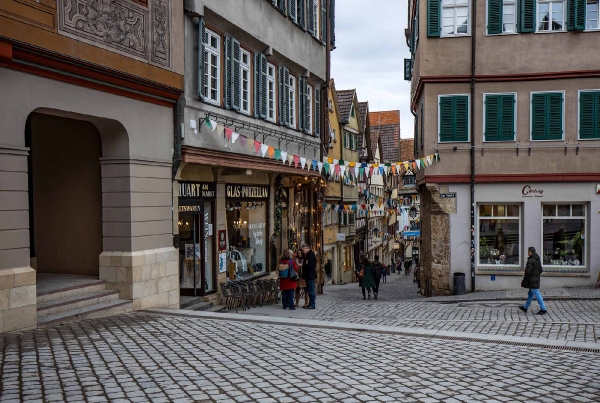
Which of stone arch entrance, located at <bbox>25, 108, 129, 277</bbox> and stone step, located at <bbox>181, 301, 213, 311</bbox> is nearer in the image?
stone arch entrance, located at <bbox>25, 108, 129, 277</bbox>

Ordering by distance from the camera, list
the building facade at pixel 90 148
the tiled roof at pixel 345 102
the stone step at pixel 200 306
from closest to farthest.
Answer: the building facade at pixel 90 148 < the stone step at pixel 200 306 < the tiled roof at pixel 345 102

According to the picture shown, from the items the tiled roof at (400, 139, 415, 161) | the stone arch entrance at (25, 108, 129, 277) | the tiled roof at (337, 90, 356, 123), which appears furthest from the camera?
the tiled roof at (400, 139, 415, 161)

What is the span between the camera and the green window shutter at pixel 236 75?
16062mm

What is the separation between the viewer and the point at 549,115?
19.6 m

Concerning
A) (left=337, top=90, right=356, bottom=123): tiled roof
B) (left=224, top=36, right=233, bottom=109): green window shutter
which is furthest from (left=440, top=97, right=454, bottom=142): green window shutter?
(left=337, top=90, right=356, bottom=123): tiled roof

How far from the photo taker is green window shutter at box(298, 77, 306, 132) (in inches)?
855

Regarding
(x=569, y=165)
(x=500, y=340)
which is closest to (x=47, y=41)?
(x=500, y=340)

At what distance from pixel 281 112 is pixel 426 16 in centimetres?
582

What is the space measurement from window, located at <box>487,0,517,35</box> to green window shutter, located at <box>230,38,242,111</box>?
337 inches

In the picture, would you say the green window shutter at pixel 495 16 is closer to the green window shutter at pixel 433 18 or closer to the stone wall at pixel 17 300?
the green window shutter at pixel 433 18

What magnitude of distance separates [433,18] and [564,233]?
26.4 feet

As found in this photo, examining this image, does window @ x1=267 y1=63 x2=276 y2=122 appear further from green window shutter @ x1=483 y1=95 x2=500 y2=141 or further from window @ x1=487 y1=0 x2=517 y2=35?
window @ x1=487 y1=0 x2=517 y2=35

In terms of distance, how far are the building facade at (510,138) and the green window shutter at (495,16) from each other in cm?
3

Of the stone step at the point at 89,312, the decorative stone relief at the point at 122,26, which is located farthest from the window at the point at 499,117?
the stone step at the point at 89,312
